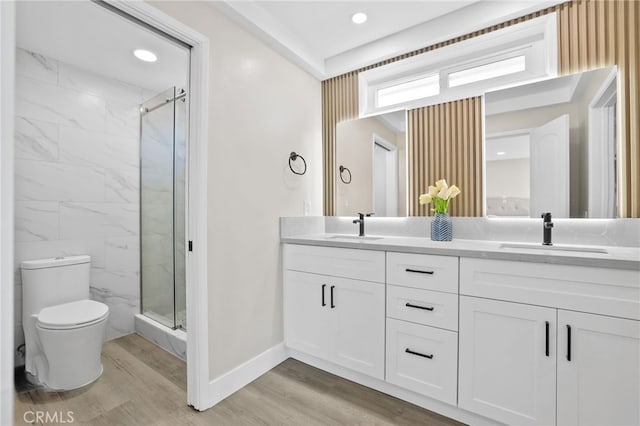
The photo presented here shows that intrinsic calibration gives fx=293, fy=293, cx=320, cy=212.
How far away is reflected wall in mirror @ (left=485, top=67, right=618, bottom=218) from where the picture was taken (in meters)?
1.67

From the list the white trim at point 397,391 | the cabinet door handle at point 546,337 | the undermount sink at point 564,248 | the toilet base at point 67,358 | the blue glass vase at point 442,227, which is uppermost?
the blue glass vase at point 442,227

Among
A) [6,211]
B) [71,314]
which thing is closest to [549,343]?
[6,211]

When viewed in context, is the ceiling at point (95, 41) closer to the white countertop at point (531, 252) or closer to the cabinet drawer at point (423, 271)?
the white countertop at point (531, 252)

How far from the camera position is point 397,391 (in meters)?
1.77

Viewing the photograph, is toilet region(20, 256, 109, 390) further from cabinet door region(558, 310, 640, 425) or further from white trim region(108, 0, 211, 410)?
cabinet door region(558, 310, 640, 425)

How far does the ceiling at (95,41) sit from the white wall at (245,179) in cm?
28

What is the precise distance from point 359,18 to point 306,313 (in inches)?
83.8

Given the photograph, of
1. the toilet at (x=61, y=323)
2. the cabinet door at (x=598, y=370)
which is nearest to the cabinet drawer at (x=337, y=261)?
the cabinet door at (x=598, y=370)

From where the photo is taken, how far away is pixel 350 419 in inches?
62.7

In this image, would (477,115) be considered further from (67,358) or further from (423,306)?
(67,358)

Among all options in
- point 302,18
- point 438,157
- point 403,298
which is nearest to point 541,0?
point 438,157

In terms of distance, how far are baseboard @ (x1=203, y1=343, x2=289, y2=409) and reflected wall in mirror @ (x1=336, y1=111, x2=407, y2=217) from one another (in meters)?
1.26

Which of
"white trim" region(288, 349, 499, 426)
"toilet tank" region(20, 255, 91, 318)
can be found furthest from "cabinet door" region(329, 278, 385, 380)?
"toilet tank" region(20, 255, 91, 318)

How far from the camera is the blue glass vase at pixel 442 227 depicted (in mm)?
2029
